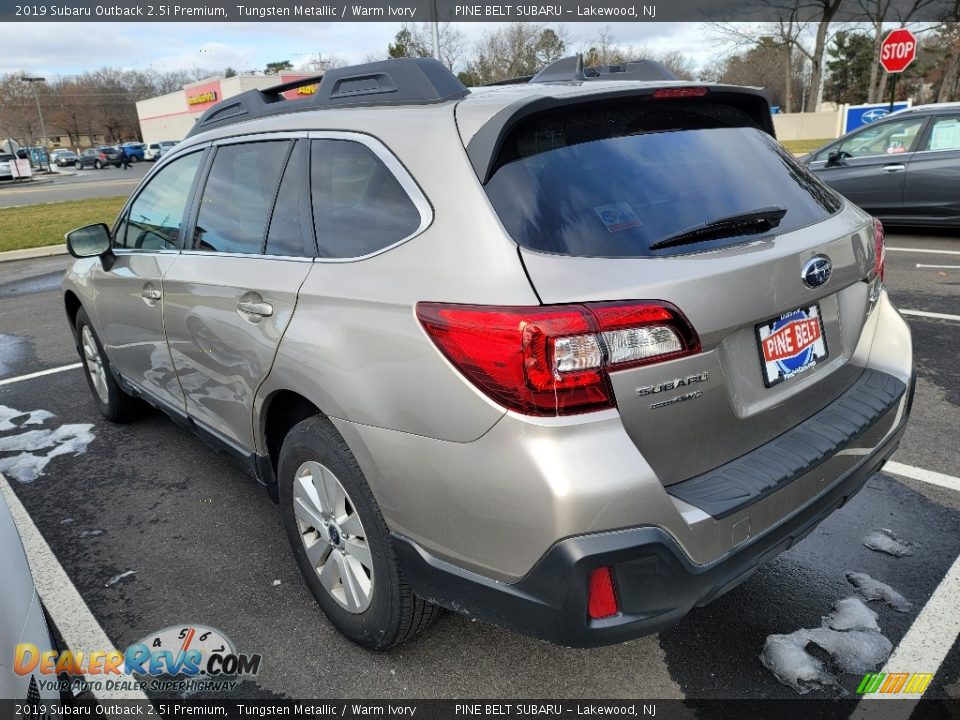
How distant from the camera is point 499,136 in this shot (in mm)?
2033

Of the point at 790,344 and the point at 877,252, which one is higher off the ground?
the point at 877,252

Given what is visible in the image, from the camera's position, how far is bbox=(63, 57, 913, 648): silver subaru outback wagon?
1813mm

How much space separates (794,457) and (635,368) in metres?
0.66

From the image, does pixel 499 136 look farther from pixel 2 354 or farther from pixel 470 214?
pixel 2 354

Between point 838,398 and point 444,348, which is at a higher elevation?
point 444,348

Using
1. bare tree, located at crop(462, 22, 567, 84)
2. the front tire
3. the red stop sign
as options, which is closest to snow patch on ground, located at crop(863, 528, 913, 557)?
the front tire

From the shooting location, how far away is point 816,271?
2191 mm

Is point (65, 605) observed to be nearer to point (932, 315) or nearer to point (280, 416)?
point (280, 416)

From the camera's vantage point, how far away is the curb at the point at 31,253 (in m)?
13.1

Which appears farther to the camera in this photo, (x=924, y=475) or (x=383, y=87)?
(x=924, y=475)

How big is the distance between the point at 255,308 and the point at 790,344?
1786 mm

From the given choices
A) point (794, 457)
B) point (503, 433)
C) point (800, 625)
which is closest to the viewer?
point (503, 433)

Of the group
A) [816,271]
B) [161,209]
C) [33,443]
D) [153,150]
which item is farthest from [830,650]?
[153,150]

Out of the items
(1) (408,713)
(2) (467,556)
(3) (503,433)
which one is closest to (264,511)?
(1) (408,713)
